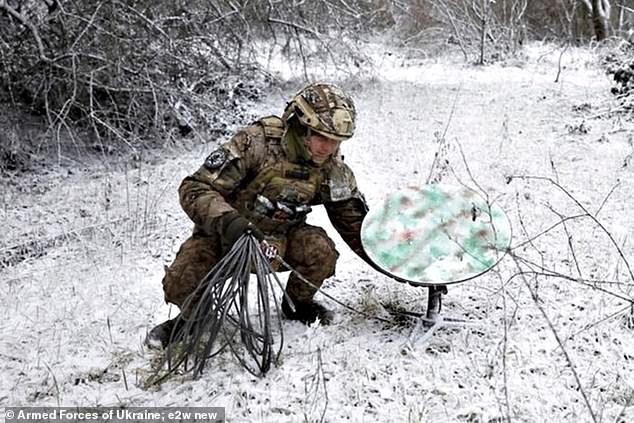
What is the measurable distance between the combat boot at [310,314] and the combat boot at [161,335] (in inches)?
22.5

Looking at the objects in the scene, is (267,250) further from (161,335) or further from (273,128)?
(161,335)

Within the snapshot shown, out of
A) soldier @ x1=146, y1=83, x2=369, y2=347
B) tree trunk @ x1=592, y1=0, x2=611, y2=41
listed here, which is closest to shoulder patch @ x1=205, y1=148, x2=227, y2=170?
soldier @ x1=146, y1=83, x2=369, y2=347

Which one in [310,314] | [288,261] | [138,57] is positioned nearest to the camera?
[288,261]

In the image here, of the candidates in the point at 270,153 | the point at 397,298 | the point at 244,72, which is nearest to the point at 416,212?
the point at 397,298

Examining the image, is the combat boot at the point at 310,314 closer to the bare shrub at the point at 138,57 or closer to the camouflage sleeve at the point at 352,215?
the camouflage sleeve at the point at 352,215

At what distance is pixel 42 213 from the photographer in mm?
5777

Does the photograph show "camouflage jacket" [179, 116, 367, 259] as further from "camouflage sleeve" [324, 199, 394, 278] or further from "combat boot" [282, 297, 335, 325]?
"combat boot" [282, 297, 335, 325]

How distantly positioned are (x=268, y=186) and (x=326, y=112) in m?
0.46

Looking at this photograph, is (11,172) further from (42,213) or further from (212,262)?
(212,262)

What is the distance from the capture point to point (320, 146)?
3182 mm

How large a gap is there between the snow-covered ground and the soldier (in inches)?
13.7

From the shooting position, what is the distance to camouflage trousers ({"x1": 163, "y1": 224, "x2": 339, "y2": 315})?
10.6 ft

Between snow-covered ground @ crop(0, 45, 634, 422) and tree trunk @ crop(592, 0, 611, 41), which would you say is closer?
snow-covered ground @ crop(0, 45, 634, 422)

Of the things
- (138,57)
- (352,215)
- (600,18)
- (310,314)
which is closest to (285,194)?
(352,215)
